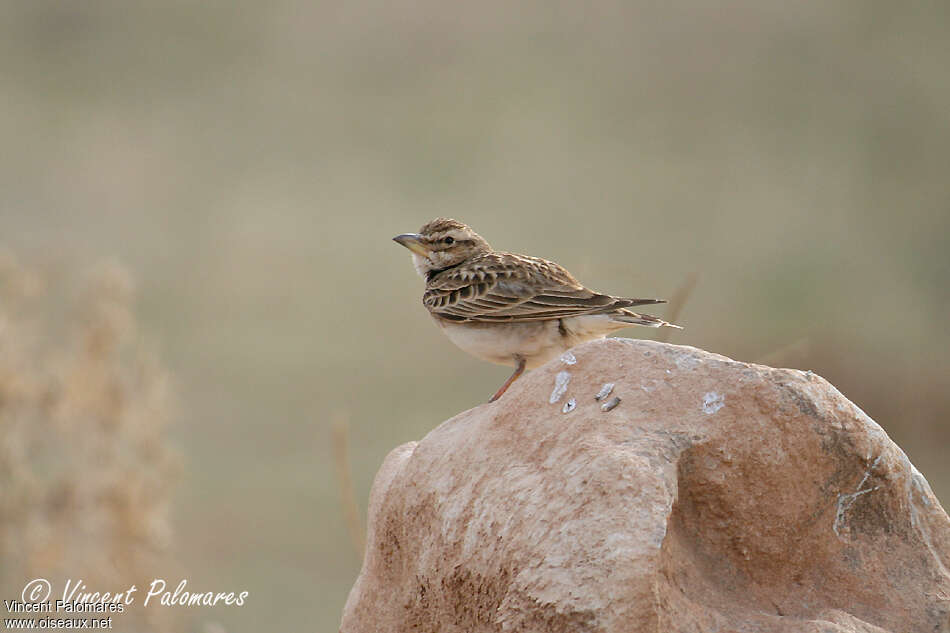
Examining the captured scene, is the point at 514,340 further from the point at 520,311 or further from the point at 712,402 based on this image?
the point at 712,402

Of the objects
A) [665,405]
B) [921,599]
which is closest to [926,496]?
[921,599]

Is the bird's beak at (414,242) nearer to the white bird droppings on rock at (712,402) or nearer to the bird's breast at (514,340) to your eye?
the bird's breast at (514,340)

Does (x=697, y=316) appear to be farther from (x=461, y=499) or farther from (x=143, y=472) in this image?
(x=461, y=499)

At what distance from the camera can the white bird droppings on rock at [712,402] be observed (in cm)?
371

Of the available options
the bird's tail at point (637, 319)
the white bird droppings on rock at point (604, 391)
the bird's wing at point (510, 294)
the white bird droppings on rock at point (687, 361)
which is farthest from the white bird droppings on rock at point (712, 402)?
the bird's wing at point (510, 294)

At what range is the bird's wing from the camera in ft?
18.7

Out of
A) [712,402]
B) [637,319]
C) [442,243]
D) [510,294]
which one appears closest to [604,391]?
[712,402]

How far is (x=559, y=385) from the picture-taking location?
4.07m

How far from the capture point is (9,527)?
289 inches

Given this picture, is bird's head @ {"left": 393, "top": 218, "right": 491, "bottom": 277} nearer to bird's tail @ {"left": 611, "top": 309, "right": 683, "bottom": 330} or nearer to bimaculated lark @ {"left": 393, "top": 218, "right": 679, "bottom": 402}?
bimaculated lark @ {"left": 393, "top": 218, "right": 679, "bottom": 402}

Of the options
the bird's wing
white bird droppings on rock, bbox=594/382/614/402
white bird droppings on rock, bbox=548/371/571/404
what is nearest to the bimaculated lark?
the bird's wing

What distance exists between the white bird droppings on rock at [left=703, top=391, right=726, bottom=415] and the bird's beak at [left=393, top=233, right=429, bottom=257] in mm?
3185

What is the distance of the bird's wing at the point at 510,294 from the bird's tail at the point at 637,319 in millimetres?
39

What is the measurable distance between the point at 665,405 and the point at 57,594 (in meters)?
5.32
